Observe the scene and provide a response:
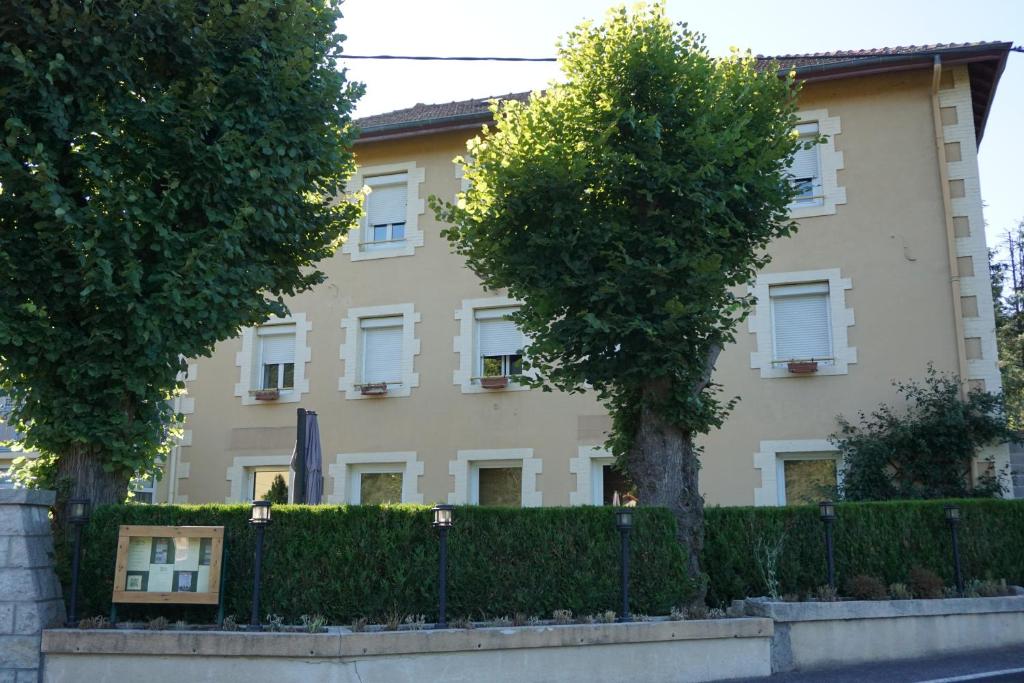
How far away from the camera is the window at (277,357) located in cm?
1616

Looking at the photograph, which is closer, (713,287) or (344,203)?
(713,287)

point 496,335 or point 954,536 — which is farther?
point 496,335

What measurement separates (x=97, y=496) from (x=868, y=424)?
9439 mm

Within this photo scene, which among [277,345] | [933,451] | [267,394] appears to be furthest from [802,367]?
[277,345]

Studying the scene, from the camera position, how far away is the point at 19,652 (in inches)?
293

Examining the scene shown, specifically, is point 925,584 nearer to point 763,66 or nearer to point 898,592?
point 898,592

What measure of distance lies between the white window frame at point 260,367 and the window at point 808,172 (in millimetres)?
7950

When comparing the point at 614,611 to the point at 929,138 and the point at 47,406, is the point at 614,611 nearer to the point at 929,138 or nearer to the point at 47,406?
the point at 47,406

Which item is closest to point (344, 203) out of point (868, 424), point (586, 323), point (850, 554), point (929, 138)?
point (586, 323)

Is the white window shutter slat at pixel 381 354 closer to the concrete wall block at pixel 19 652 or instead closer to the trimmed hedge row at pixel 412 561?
the trimmed hedge row at pixel 412 561

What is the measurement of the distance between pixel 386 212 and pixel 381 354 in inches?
94.0

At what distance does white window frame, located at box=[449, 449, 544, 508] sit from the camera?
14.4 metres

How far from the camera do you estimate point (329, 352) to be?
51.9 feet

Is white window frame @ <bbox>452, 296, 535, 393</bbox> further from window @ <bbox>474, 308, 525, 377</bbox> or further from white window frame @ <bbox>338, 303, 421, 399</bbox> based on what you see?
white window frame @ <bbox>338, 303, 421, 399</bbox>
